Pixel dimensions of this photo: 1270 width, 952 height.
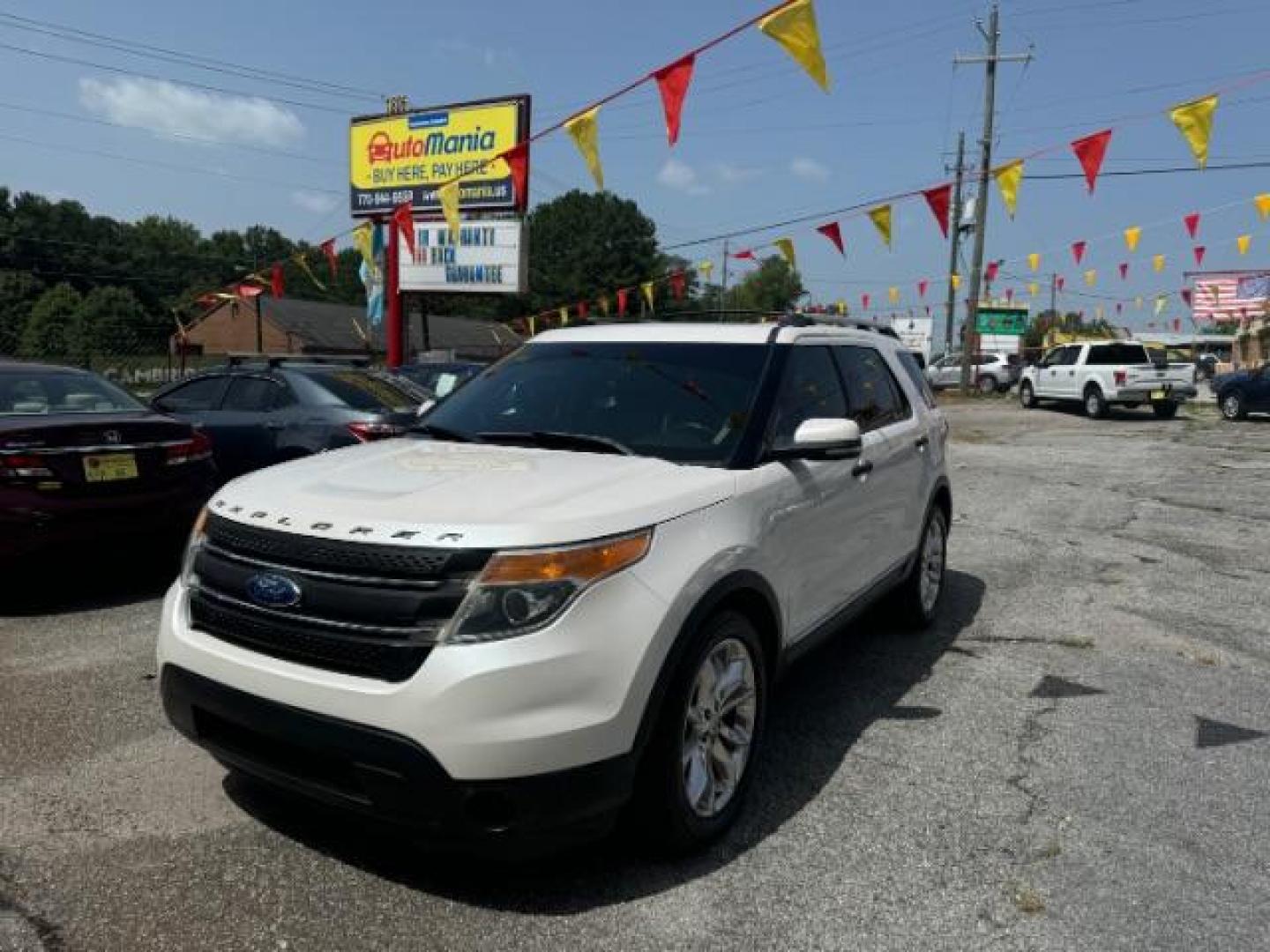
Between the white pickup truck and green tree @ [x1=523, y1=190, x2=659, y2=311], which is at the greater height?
green tree @ [x1=523, y1=190, x2=659, y2=311]

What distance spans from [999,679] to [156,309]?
291 ft

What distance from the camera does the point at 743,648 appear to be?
333 centimetres

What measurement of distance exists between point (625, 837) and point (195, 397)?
7.21 m

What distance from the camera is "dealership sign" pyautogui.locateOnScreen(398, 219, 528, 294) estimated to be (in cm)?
1978

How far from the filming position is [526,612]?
8.59 ft

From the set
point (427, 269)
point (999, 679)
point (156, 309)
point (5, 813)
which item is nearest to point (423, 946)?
point (5, 813)

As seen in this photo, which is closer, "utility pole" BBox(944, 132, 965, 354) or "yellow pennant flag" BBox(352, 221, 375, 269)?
"yellow pennant flag" BBox(352, 221, 375, 269)

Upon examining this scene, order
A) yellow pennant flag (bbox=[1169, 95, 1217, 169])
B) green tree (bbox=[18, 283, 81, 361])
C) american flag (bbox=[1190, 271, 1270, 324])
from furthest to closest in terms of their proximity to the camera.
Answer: american flag (bbox=[1190, 271, 1270, 324]) → green tree (bbox=[18, 283, 81, 361]) → yellow pennant flag (bbox=[1169, 95, 1217, 169])

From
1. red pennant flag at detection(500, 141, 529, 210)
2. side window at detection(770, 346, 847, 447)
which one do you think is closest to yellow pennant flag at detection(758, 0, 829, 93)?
side window at detection(770, 346, 847, 447)

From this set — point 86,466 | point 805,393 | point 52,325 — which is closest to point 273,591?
point 805,393

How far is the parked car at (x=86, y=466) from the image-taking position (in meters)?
5.48

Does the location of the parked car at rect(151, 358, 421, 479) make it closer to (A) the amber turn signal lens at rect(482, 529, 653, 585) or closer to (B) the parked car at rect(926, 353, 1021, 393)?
(A) the amber turn signal lens at rect(482, 529, 653, 585)

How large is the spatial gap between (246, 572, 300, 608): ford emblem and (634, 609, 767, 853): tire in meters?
1.11

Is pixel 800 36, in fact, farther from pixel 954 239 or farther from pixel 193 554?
pixel 954 239
